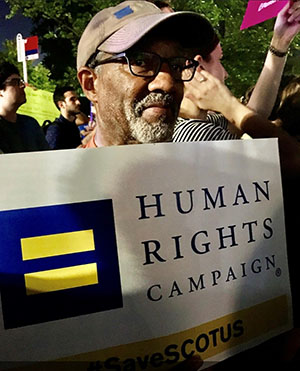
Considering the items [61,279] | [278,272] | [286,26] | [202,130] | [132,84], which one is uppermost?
[286,26]

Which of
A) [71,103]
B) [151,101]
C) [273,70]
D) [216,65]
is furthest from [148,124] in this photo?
[273,70]

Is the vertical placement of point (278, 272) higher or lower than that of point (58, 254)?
lower

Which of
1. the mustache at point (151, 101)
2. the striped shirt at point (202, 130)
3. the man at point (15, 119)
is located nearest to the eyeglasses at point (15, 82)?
the man at point (15, 119)

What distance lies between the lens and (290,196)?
3.83ft

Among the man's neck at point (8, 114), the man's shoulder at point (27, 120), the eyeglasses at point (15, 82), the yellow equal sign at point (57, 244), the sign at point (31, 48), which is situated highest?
the sign at point (31, 48)

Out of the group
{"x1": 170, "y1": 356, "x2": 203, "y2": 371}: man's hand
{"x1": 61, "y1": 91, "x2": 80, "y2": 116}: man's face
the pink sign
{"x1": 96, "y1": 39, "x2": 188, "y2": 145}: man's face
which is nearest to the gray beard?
{"x1": 96, "y1": 39, "x2": 188, "y2": 145}: man's face

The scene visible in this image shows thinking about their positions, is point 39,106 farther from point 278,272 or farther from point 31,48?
point 278,272

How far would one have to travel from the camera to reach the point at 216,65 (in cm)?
112

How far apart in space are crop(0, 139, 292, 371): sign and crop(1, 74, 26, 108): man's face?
141mm

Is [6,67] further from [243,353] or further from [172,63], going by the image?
[243,353]

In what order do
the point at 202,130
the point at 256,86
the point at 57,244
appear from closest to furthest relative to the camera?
the point at 57,244 < the point at 202,130 < the point at 256,86

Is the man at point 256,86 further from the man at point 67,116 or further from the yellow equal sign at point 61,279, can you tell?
the yellow equal sign at point 61,279

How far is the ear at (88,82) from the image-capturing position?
0.95m

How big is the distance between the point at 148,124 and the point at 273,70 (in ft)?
1.26
